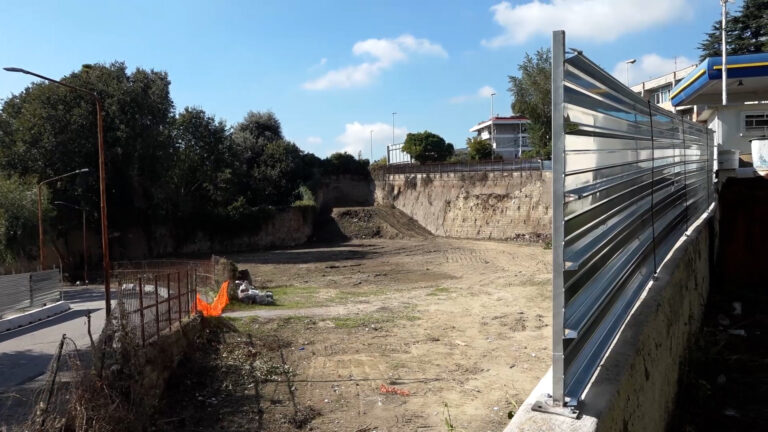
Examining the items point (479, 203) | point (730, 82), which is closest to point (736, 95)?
point (730, 82)

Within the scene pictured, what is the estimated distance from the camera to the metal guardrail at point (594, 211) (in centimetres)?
251

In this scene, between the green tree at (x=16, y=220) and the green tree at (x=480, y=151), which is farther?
the green tree at (x=480, y=151)

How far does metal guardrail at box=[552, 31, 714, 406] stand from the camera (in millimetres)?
2508

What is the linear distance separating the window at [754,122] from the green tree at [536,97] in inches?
1147

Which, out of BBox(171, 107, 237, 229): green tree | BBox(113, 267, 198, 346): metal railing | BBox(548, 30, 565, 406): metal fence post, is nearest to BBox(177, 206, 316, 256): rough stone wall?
BBox(171, 107, 237, 229): green tree

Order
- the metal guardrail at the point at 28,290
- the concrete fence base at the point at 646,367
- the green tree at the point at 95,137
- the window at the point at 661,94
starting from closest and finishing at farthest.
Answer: the concrete fence base at the point at 646,367
the metal guardrail at the point at 28,290
the green tree at the point at 95,137
the window at the point at 661,94

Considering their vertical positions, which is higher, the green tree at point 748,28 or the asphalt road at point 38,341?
the green tree at point 748,28

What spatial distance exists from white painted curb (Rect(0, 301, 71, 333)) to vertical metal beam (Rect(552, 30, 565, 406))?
1839 cm

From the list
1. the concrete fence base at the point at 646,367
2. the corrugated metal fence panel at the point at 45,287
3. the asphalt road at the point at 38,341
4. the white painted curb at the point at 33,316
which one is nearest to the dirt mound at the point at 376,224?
the asphalt road at the point at 38,341

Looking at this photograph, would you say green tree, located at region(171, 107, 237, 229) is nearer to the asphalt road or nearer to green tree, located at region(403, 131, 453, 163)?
the asphalt road

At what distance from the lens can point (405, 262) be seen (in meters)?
33.3

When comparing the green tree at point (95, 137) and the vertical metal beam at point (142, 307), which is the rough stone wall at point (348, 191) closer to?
the green tree at point (95, 137)

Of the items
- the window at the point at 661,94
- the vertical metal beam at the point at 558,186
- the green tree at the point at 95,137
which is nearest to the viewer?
the vertical metal beam at the point at 558,186

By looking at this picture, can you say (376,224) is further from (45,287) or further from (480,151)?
(45,287)
